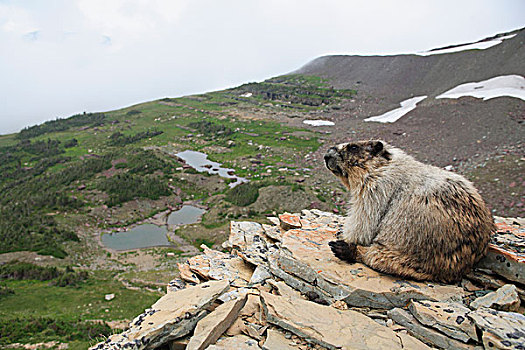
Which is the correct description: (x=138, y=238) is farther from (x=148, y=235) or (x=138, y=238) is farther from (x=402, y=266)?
(x=402, y=266)

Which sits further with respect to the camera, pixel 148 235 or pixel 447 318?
pixel 148 235

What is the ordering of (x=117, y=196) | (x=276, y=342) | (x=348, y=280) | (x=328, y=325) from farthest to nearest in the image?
(x=117, y=196), (x=348, y=280), (x=328, y=325), (x=276, y=342)

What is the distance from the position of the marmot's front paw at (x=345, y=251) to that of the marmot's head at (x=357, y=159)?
1430 millimetres

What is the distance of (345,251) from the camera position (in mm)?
6297

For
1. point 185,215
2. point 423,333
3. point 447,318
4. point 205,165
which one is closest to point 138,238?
point 185,215

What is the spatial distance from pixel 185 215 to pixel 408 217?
33.5 metres

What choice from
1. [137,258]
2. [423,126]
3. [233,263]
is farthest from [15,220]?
[423,126]

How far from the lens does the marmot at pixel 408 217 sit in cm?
532

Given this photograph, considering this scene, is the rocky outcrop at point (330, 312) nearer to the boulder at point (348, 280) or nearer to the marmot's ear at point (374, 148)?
the boulder at point (348, 280)

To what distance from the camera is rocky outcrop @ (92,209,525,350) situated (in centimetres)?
431

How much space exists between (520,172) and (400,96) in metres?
55.3

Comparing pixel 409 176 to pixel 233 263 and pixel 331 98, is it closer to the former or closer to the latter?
pixel 233 263

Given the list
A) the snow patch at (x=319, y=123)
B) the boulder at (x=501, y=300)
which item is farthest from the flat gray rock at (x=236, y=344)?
the snow patch at (x=319, y=123)

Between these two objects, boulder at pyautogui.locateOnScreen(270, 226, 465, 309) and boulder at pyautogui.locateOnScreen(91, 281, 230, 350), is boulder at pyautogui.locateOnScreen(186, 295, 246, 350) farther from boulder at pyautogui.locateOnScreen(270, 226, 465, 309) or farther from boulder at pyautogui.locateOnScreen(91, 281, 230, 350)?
boulder at pyautogui.locateOnScreen(270, 226, 465, 309)
